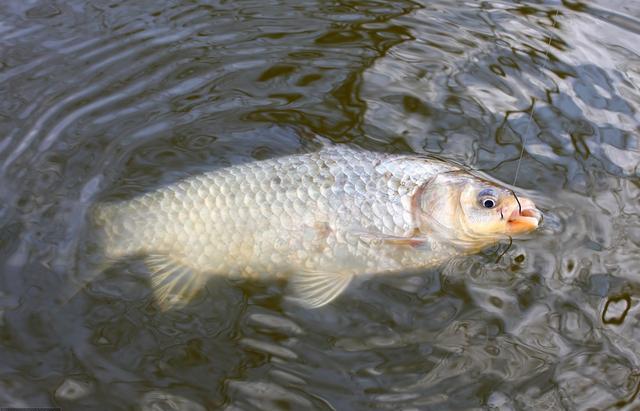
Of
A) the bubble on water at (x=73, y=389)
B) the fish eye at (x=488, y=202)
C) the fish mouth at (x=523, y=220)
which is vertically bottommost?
the bubble on water at (x=73, y=389)

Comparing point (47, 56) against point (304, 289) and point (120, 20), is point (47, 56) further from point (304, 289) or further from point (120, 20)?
point (304, 289)

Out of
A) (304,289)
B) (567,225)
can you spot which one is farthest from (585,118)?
(304,289)

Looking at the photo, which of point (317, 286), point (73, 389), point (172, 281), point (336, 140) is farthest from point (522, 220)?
point (73, 389)

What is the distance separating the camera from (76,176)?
409cm

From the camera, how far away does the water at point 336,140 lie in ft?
10.4

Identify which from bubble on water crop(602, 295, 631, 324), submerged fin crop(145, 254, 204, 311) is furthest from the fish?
bubble on water crop(602, 295, 631, 324)

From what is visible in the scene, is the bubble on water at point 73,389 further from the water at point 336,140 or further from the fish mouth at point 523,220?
the fish mouth at point 523,220

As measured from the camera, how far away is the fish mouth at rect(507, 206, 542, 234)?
12.2 feet

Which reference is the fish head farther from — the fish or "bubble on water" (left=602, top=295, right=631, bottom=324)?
"bubble on water" (left=602, top=295, right=631, bottom=324)

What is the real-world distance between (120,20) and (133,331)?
308cm

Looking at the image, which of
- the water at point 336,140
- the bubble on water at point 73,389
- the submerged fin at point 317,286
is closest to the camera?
the bubble on water at point 73,389

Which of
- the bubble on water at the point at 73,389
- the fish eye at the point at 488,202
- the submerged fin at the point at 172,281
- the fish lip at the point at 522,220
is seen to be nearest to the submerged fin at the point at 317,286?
the submerged fin at the point at 172,281

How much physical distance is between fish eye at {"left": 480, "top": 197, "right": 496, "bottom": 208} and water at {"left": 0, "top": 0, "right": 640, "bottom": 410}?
0.26 metres

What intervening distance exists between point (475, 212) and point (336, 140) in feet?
3.61
